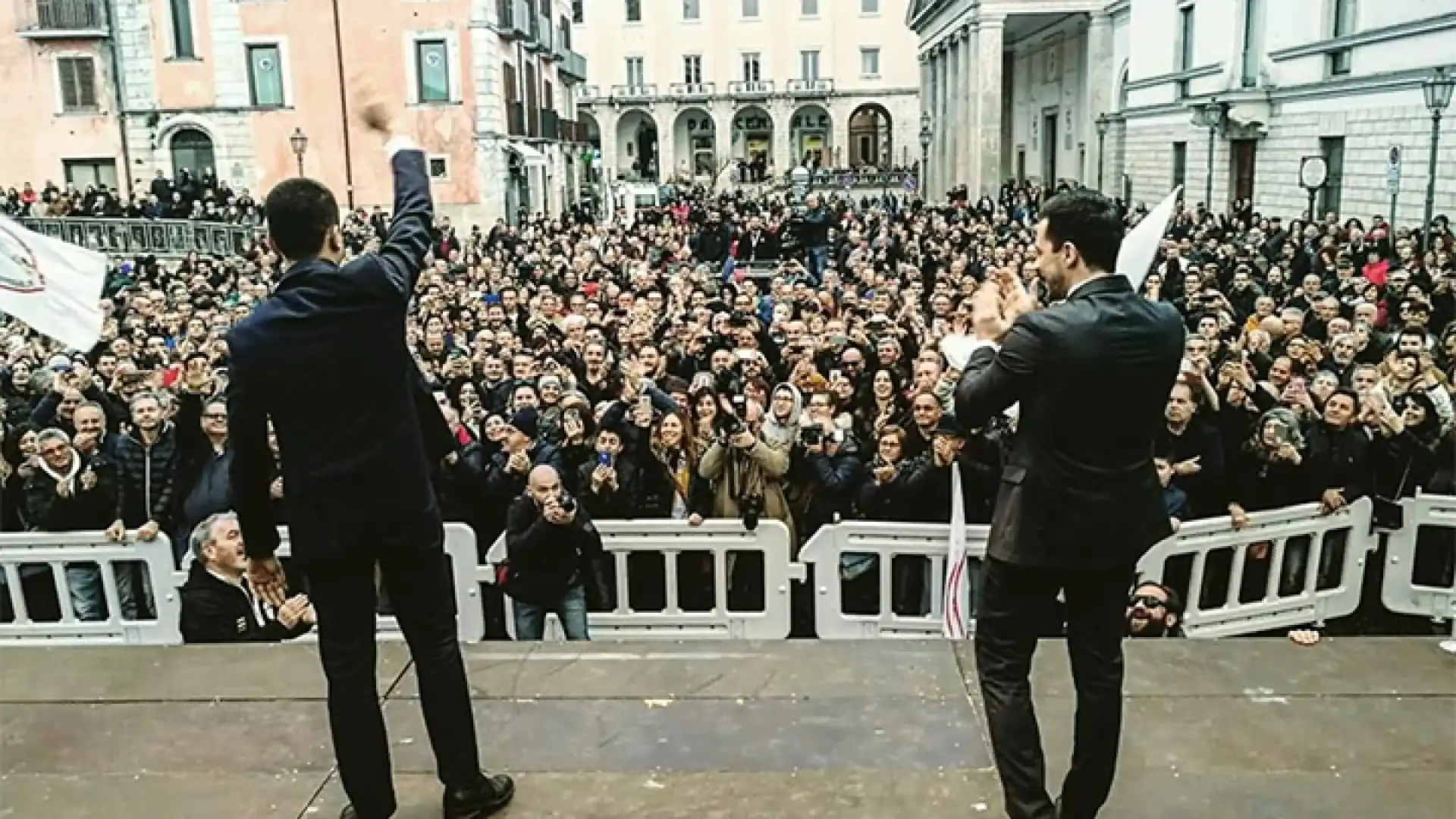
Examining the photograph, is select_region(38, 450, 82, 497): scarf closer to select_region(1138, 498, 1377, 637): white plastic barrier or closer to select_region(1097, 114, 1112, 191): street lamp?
select_region(1138, 498, 1377, 637): white plastic barrier

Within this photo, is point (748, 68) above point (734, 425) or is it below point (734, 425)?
above

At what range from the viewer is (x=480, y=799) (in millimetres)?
3746

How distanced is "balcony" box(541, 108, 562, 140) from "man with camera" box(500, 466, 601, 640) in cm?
3672

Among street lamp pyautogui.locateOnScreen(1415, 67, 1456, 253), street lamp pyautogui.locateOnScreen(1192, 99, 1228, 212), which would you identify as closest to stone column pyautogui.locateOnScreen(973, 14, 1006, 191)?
street lamp pyautogui.locateOnScreen(1192, 99, 1228, 212)

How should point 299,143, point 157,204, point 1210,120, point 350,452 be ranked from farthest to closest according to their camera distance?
point 299,143 → point 157,204 → point 1210,120 → point 350,452

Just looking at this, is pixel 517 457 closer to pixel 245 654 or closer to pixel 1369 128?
pixel 245 654

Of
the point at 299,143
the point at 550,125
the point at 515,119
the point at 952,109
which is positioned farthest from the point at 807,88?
the point at 299,143

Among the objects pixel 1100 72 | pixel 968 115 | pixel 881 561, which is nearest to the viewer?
pixel 881 561

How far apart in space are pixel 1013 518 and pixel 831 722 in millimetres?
1425

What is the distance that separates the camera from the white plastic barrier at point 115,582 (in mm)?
6148

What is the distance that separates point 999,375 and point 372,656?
1883mm

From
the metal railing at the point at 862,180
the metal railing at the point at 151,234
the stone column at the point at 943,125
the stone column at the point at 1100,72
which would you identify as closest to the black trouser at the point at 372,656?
the metal railing at the point at 151,234

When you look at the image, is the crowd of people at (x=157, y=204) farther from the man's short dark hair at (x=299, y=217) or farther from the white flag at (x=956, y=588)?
the man's short dark hair at (x=299, y=217)

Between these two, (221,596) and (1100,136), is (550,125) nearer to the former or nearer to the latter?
(1100,136)
